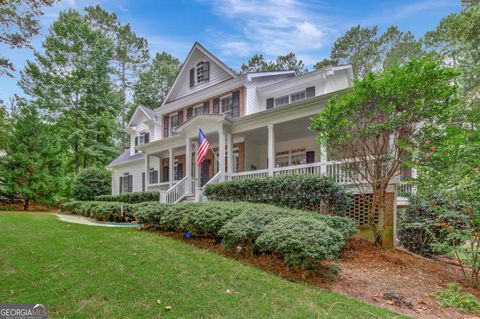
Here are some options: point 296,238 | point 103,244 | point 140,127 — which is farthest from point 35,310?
point 140,127

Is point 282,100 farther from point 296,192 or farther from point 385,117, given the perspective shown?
point 385,117

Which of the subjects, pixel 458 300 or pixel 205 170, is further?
pixel 205 170

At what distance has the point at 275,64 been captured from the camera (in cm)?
3159

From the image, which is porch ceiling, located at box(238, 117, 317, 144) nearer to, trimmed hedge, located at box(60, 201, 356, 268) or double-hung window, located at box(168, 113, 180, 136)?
trimmed hedge, located at box(60, 201, 356, 268)

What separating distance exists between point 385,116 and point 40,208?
67.5 ft

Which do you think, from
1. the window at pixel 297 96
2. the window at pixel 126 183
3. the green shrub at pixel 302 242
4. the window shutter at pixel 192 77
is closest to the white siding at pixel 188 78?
the window shutter at pixel 192 77

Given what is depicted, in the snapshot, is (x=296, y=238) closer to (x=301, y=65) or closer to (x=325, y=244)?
(x=325, y=244)

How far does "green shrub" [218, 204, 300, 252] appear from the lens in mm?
5631

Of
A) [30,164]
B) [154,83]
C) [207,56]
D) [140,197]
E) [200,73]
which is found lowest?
[140,197]

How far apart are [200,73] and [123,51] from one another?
1786 cm

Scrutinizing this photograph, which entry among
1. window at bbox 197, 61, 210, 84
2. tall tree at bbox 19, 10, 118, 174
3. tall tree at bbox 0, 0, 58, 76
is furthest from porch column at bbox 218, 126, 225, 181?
tall tree at bbox 19, 10, 118, 174

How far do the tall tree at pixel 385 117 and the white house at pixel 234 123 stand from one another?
6.22 feet

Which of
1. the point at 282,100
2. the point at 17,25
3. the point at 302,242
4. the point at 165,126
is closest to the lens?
the point at 302,242

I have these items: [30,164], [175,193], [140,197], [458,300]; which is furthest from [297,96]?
[30,164]
